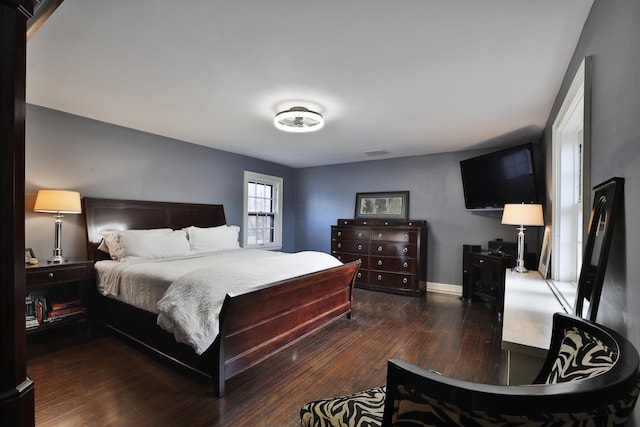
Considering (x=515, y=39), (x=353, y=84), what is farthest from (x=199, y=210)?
(x=515, y=39)

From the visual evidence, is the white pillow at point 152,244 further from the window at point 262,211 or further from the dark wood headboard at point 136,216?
the window at point 262,211

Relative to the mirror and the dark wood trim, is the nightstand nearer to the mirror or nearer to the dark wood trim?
the dark wood trim

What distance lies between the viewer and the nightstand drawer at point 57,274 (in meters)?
2.69

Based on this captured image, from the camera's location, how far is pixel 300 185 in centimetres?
671

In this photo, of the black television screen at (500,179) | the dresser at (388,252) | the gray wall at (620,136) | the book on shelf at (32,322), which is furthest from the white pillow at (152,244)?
the black television screen at (500,179)

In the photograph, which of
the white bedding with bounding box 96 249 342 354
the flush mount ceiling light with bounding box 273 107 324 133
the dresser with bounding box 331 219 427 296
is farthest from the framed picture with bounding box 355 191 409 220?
the flush mount ceiling light with bounding box 273 107 324 133

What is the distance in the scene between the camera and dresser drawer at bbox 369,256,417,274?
189 inches

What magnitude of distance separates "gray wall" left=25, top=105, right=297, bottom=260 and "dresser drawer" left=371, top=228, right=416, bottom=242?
100 inches

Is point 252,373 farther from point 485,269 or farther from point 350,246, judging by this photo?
point 485,269

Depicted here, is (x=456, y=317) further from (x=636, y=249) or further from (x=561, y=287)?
(x=636, y=249)

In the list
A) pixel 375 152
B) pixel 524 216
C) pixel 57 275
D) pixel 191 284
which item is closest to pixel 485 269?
pixel 524 216

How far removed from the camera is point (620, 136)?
1094 mm

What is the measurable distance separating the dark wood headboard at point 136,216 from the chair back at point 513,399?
3954 millimetres

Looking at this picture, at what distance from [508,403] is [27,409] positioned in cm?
120
